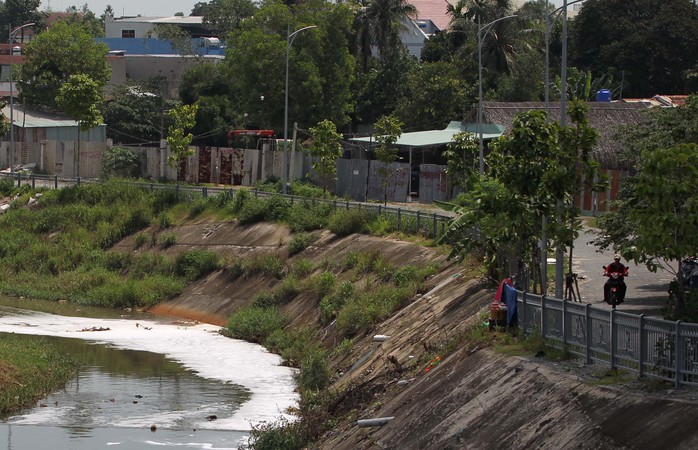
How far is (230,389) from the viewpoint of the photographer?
3547 cm

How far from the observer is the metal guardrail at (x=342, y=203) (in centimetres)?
4484

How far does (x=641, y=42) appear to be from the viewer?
83000 mm

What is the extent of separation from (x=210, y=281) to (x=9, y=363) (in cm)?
1811

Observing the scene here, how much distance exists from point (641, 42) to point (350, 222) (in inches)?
1591

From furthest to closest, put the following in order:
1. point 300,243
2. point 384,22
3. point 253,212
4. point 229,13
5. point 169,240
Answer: point 229,13, point 384,22, point 169,240, point 253,212, point 300,243

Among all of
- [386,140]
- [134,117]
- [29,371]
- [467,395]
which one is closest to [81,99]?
[386,140]

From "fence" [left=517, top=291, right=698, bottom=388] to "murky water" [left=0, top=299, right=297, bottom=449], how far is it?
325 inches

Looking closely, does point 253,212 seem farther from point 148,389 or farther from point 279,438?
point 279,438

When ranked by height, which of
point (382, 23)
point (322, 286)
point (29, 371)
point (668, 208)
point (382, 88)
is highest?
point (382, 23)

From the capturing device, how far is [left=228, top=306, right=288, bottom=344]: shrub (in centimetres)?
4412

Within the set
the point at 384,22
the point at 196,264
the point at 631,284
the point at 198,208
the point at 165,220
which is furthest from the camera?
the point at 384,22

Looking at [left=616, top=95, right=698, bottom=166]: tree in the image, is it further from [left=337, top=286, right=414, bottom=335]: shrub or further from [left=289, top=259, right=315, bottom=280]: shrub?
[left=289, top=259, right=315, bottom=280]: shrub

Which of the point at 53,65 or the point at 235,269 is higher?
the point at 53,65

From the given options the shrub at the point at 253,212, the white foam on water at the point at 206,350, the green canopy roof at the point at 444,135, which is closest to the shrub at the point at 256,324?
the white foam on water at the point at 206,350
